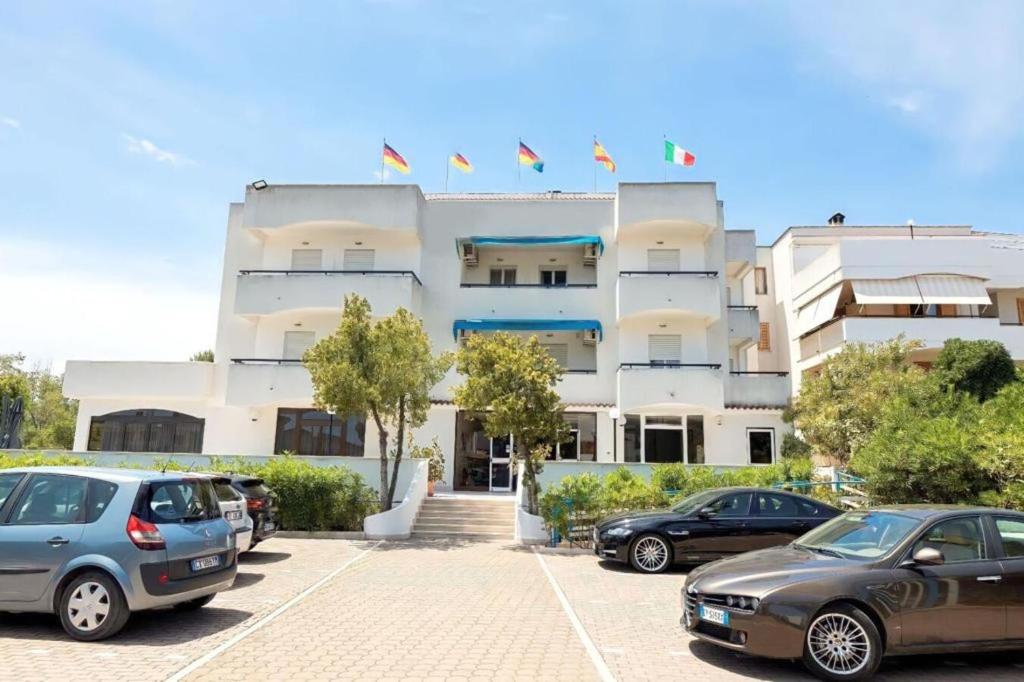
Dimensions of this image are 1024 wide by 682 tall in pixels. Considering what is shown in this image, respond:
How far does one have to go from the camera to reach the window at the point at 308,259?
26859mm

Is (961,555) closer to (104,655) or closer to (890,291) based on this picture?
(104,655)

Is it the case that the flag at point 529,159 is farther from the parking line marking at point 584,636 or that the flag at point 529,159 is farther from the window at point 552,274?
the parking line marking at point 584,636

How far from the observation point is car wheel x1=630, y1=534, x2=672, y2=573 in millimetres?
12109

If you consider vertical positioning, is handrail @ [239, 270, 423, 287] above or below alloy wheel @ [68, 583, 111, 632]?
above

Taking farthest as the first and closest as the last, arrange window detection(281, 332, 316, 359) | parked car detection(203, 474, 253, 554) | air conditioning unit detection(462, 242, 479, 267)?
1. air conditioning unit detection(462, 242, 479, 267)
2. window detection(281, 332, 316, 359)
3. parked car detection(203, 474, 253, 554)

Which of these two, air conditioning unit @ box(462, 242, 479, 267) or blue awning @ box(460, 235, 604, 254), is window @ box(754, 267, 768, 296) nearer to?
blue awning @ box(460, 235, 604, 254)

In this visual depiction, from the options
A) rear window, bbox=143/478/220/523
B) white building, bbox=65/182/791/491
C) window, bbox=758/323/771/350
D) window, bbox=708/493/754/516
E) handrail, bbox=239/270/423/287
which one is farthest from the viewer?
window, bbox=758/323/771/350

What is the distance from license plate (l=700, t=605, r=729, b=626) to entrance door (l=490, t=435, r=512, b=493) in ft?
58.5

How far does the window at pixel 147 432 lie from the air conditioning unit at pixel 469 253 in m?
11.7

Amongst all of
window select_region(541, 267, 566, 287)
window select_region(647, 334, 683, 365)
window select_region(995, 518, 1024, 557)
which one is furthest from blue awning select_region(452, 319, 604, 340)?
window select_region(995, 518, 1024, 557)

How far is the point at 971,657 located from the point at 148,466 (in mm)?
19788

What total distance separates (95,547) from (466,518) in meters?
12.6

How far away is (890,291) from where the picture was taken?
24.6 m

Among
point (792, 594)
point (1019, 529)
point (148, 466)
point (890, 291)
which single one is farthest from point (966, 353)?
point (148, 466)
